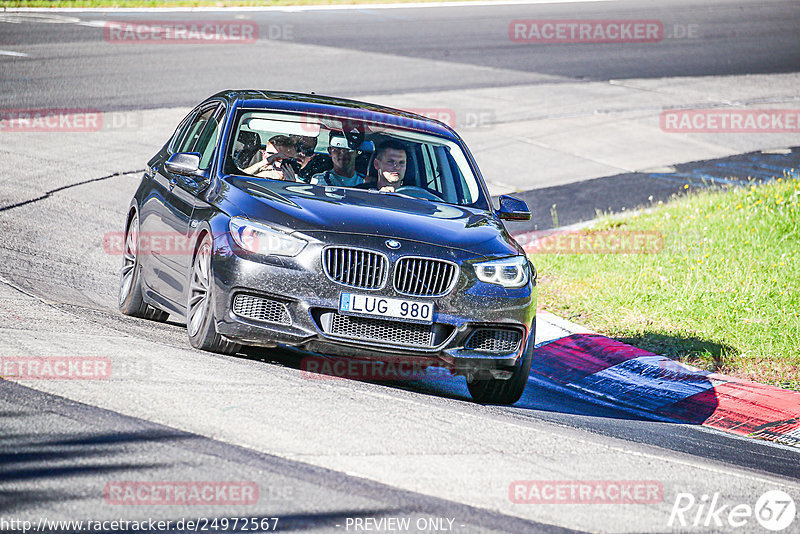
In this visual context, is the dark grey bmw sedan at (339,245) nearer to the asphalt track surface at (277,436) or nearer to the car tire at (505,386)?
the car tire at (505,386)

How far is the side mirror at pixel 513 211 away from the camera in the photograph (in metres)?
7.98

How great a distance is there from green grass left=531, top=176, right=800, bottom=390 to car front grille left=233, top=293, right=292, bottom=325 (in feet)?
12.9

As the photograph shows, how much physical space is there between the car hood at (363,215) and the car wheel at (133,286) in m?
1.56

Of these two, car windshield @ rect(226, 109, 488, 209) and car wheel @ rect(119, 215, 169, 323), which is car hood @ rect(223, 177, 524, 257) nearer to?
car windshield @ rect(226, 109, 488, 209)

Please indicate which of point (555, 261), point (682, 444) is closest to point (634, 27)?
point (555, 261)

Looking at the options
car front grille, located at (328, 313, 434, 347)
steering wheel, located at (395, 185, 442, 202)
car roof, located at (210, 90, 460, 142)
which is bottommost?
car front grille, located at (328, 313, 434, 347)

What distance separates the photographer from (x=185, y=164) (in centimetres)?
763

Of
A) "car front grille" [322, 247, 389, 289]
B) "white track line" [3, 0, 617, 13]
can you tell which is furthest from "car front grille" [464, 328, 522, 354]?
"white track line" [3, 0, 617, 13]

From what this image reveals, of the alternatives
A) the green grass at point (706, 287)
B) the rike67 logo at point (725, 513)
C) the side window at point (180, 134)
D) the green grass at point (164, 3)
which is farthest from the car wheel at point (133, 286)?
the green grass at point (164, 3)

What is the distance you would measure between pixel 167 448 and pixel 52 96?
46.4 feet

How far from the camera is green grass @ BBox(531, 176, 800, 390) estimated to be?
30.4 ft

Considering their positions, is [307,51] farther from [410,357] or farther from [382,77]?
[410,357]

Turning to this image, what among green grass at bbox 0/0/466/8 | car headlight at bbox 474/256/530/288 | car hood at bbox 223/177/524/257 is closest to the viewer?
car hood at bbox 223/177/524/257

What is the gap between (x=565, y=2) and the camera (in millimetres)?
35688
